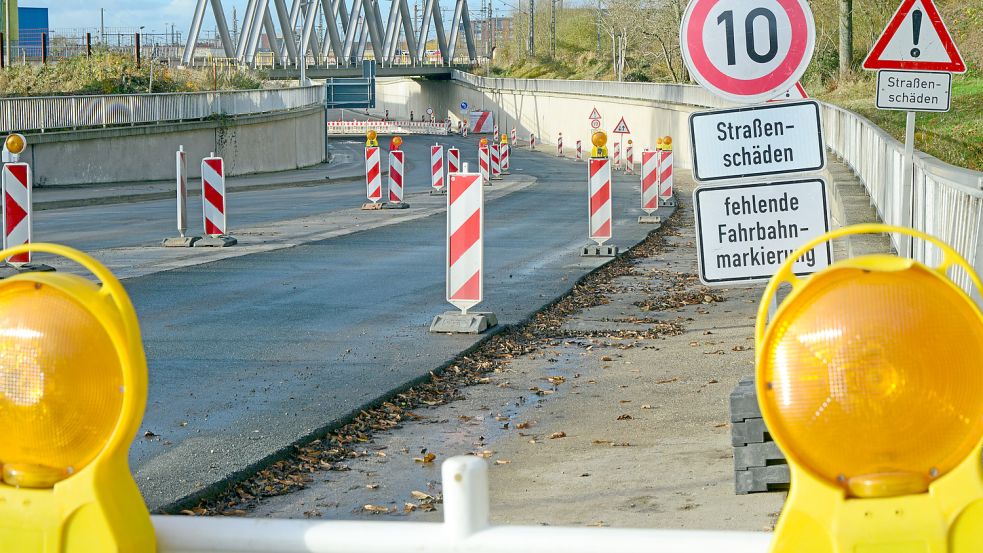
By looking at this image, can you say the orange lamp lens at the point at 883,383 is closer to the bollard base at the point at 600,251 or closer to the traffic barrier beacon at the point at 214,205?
the bollard base at the point at 600,251

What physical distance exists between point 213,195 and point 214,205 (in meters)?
0.20

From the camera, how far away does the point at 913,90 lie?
13406mm

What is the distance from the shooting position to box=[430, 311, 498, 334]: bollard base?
11.7m

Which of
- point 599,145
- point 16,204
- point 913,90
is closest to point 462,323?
point 913,90

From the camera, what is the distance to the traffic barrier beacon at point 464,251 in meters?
11.6

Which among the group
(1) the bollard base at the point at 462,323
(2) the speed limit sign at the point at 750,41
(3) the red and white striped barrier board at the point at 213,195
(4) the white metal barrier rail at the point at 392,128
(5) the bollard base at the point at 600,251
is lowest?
(4) the white metal barrier rail at the point at 392,128

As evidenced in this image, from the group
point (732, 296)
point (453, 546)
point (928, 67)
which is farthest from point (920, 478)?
point (732, 296)

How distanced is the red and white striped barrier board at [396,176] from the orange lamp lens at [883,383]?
90.9 feet

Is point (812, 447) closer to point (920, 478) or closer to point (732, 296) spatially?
point (920, 478)

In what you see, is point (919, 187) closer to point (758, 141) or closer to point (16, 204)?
point (758, 141)

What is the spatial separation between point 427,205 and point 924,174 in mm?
20500

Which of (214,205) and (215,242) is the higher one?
(214,205)

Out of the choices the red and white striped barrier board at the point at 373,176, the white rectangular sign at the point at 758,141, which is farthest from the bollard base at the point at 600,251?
the white rectangular sign at the point at 758,141

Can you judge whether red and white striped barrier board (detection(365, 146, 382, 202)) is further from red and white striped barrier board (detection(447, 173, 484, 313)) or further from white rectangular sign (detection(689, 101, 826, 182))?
white rectangular sign (detection(689, 101, 826, 182))
